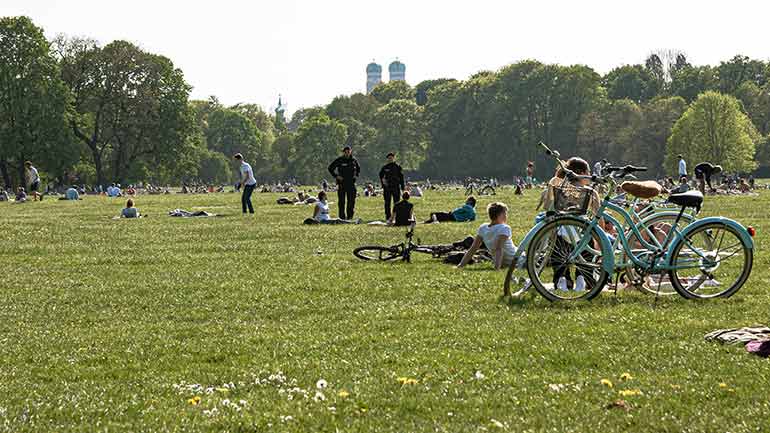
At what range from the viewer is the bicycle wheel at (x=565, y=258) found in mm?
10344

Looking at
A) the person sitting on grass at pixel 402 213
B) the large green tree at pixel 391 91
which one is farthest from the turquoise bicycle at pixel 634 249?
the large green tree at pixel 391 91

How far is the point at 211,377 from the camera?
710 centimetres

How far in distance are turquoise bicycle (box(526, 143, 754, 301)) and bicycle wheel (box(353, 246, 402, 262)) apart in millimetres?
5315

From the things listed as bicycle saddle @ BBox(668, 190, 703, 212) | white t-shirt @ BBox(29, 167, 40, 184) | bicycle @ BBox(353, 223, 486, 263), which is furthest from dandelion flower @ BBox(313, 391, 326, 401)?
white t-shirt @ BBox(29, 167, 40, 184)

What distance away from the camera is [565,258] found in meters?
10.6

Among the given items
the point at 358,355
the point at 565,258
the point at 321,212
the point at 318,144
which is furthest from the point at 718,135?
the point at 358,355

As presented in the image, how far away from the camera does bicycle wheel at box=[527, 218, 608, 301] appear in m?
10.3

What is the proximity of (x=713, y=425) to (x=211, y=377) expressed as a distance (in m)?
3.79

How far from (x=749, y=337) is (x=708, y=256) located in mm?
2785

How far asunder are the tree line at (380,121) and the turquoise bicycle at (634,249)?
70788 mm

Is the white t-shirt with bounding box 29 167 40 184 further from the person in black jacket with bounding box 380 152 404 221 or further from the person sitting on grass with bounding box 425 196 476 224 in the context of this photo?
the person sitting on grass with bounding box 425 196 476 224

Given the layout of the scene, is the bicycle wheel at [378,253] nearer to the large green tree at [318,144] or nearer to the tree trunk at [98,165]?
the tree trunk at [98,165]

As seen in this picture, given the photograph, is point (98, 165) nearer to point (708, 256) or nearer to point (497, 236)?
point (497, 236)

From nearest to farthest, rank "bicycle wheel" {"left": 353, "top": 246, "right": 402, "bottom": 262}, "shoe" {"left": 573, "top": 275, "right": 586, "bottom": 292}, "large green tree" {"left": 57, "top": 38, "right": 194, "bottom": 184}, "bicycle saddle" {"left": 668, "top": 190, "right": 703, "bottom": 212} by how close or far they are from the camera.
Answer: "bicycle saddle" {"left": 668, "top": 190, "right": 703, "bottom": 212}
"shoe" {"left": 573, "top": 275, "right": 586, "bottom": 292}
"bicycle wheel" {"left": 353, "top": 246, "right": 402, "bottom": 262}
"large green tree" {"left": 57, "top": 38, "right": 194, "bottom": 184}
